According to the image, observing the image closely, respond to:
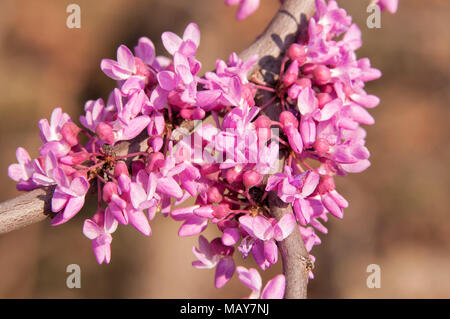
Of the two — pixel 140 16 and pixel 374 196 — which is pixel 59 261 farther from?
pixel 374 196

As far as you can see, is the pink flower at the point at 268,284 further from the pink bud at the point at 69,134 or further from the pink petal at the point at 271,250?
the pink bud at the point at 69,134

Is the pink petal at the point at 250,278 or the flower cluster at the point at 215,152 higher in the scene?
the flower cluster at the point at 215,152

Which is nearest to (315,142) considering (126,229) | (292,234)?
(292,234)

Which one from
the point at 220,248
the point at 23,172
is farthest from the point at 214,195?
the point at 23,172

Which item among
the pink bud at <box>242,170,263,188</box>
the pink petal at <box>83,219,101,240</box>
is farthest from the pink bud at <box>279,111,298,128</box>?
the pink petal at <box>83,219,101,240</box>

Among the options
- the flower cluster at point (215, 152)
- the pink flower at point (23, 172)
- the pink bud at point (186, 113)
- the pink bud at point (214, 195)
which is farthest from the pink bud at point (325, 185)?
the pink flower at point (23, 172)

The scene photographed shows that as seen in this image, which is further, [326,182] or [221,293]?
[221,293]

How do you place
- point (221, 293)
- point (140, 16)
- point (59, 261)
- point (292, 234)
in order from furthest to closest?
1. point (140, 16)
2. point (221, 293)
3. point (59, 261)
4. point (292, 234)
